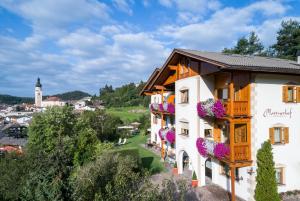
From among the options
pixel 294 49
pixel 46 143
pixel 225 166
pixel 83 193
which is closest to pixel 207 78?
pixel 225 166

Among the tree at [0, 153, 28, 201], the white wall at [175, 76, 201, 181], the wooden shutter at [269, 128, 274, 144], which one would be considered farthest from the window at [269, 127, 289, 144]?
the tree at [0, 153, 28, 201]

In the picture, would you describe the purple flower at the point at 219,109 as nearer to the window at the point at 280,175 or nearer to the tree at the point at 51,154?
the window at the point at 280,175

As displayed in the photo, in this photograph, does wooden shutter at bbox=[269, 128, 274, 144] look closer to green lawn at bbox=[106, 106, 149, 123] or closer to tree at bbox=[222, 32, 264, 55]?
tree at bbox=[222, 32, 264, 55]

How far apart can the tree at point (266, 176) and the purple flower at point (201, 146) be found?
4.00 meters

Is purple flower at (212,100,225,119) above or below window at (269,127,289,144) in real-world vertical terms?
above

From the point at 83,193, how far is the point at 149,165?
17.7 m

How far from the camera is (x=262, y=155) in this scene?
14.8 meters

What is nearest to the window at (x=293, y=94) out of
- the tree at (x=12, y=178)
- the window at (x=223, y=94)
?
the window at (x=223, y=94)

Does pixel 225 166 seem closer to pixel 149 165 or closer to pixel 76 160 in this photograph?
pixel 149 165

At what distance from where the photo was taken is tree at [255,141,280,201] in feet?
47.1

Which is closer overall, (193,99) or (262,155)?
(262,155)

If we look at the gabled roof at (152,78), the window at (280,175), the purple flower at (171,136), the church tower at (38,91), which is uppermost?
the church tower at (38,91)

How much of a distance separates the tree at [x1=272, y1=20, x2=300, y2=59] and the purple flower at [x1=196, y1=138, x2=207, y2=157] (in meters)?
34.2

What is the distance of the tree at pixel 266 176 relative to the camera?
14344 millimetres
